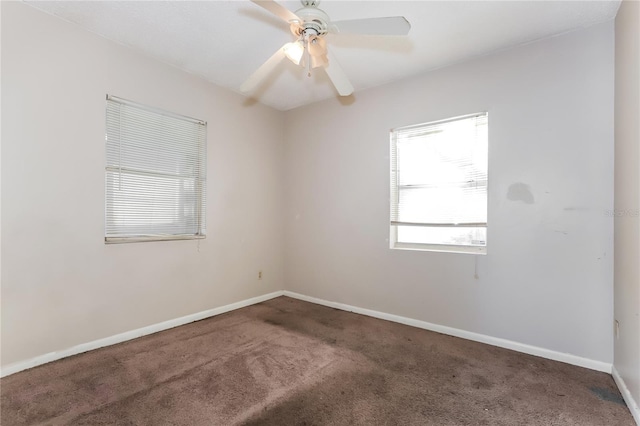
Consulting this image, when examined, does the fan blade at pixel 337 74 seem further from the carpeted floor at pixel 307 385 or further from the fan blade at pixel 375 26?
the carpeted floor at pixel 307 385

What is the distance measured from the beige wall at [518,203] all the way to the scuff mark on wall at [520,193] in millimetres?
35

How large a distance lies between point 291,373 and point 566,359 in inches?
86.1

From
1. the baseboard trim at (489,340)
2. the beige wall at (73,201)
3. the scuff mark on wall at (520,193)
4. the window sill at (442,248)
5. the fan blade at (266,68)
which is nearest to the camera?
the fan blade at (266,68)

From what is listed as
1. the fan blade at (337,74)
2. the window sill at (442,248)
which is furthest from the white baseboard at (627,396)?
the fan blade at (337,74)

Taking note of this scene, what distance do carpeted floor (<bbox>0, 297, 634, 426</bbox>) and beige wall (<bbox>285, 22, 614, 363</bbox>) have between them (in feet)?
1.10

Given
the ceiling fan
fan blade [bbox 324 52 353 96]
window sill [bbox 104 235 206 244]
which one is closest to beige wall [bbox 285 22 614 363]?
fan blade [bbox 324 52 353 96]

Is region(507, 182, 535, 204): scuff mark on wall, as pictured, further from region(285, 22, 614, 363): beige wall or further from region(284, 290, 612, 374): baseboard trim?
region(284, 290, 612, 374): baseboard trim

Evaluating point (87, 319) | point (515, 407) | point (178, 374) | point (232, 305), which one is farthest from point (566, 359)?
point (87, 319)

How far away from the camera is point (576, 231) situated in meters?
2.38

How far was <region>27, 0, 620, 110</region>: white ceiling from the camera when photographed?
219 cm

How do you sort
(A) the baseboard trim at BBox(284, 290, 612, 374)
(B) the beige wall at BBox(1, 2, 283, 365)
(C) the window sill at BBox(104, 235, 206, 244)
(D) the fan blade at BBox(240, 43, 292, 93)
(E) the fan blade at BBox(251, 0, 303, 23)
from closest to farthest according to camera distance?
(E) the fan blade at BBox(251, 0, 303, 23) < (D) the fan blade at BBox(240, 43, 292, 93) < (B) the beige wall at BBox(1, 2, 283, 365) < (A) the baseboard trim at BBox(284, 290, 612, 374) < (C) the window sill at BBox(104, 235, 206, 244)

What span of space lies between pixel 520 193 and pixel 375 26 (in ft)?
6.22

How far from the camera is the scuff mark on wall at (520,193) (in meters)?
2.58

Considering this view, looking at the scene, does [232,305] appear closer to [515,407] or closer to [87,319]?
[87,319]
